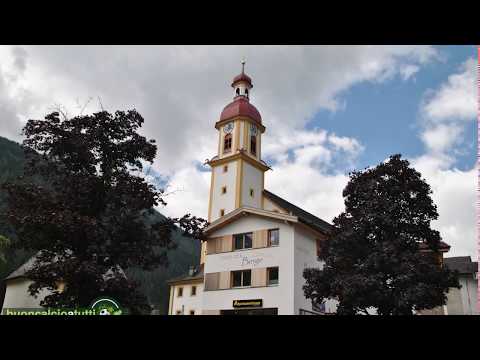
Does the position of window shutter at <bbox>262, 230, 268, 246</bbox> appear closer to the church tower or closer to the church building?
the church building

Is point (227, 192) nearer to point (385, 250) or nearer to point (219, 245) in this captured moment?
point (219, 245)

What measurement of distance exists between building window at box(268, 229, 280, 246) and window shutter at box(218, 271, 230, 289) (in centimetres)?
323

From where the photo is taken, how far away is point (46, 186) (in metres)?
18.5

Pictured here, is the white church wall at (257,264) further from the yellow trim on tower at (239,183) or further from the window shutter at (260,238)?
the yellow trim on tower at (239,183)

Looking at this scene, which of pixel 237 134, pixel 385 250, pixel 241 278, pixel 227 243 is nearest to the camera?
pixel 385 250

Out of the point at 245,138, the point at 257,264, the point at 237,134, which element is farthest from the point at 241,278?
the point at 237,134

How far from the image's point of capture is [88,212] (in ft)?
56.4

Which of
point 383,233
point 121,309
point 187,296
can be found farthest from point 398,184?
point 187,296

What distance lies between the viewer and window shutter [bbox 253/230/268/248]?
28.8 metres

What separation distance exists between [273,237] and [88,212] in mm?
13801

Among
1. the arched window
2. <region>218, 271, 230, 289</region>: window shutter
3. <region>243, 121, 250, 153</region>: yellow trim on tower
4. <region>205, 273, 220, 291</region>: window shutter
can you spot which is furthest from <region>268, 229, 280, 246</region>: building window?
the arched window

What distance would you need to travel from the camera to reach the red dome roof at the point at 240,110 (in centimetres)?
4716
